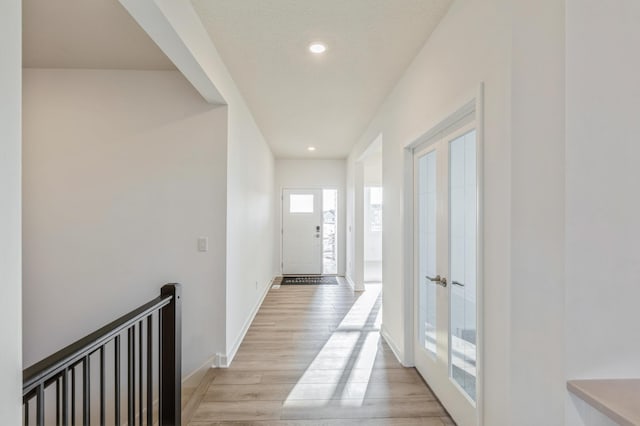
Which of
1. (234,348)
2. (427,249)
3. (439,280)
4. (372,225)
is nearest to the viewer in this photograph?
(439,280)

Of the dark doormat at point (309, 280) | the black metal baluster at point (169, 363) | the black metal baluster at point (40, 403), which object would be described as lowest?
the dark doormat at point (309, 280)

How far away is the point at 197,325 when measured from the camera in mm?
2910

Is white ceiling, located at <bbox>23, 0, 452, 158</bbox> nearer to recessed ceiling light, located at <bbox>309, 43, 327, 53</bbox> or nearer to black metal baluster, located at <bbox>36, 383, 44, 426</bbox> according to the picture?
recessed ceiling light, located at <bbox>309, 43, 327, 53</bbox>

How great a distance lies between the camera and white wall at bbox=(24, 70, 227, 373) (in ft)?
9.34

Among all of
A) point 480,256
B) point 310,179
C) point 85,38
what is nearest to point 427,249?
point 480,256

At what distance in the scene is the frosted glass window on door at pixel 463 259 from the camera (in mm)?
1917

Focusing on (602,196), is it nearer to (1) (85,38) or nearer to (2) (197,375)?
(2) (197,375)

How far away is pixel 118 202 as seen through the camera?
9.46 ft

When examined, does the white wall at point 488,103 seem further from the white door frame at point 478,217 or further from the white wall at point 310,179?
the white wall at point 310,179

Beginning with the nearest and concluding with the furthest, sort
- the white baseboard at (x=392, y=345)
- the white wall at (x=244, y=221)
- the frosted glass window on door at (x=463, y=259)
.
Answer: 1. the frosted glass window on door at (x=463, y=259)
2. the white baseboard at (x=392, y=345)
3. the white wall at (x=244, y=221)

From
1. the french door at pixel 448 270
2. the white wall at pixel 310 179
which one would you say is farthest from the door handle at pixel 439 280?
the white wall at pixel 310 179

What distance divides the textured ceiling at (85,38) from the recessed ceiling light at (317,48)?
3.86ft

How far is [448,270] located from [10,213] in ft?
7.20

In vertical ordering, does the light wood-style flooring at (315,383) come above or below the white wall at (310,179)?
below
